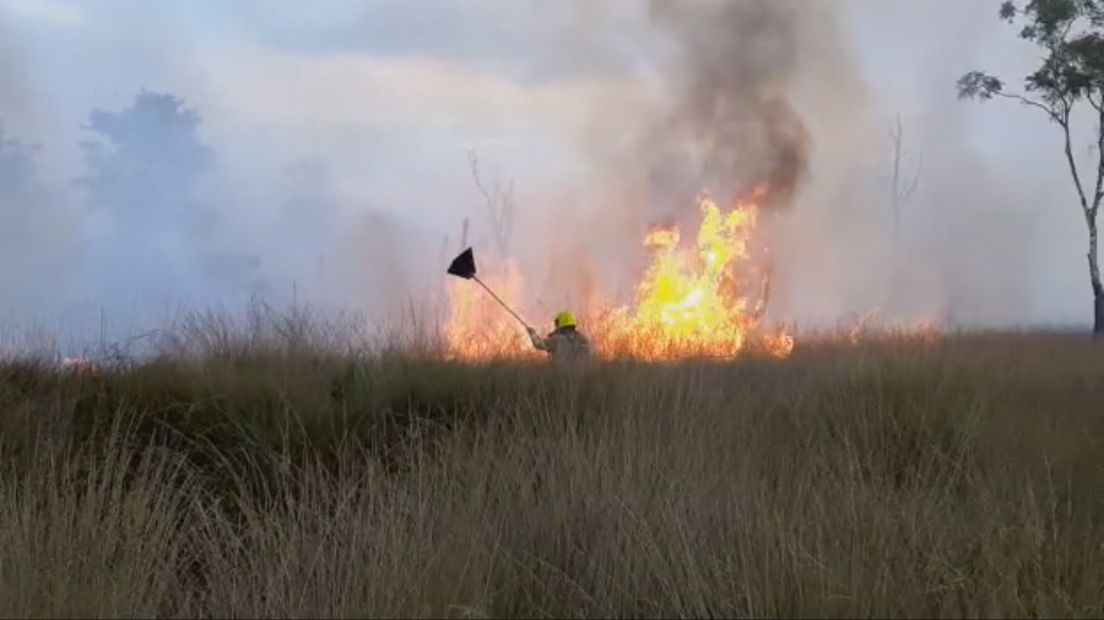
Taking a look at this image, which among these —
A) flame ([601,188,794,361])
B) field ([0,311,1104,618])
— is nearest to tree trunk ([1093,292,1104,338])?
flame ([601,188,794,361])

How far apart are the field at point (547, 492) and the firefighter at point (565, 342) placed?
560mm

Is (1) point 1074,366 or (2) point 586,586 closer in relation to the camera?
(2) point 586,586

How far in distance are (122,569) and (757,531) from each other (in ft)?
8.82

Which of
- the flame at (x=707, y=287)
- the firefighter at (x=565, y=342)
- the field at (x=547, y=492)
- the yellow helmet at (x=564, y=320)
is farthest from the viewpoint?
the flame at (x=707, y=287)

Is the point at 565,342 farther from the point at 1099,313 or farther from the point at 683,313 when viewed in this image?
the point at 1099,313

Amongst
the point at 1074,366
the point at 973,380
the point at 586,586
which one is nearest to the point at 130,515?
the point at 586,586

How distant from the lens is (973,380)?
946 centimetres

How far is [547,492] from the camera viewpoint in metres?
5.73

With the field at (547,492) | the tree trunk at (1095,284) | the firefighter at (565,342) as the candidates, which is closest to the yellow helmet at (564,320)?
the firefighter at (565,342)

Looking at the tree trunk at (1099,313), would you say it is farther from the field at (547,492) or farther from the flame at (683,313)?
the field at (547,492)

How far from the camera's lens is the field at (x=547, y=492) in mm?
4484

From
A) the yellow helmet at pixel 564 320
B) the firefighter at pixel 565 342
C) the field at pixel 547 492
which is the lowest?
the field at pixel 547 492

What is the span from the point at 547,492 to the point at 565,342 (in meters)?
5.82

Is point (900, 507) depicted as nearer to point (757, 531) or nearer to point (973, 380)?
point (757, 531)
